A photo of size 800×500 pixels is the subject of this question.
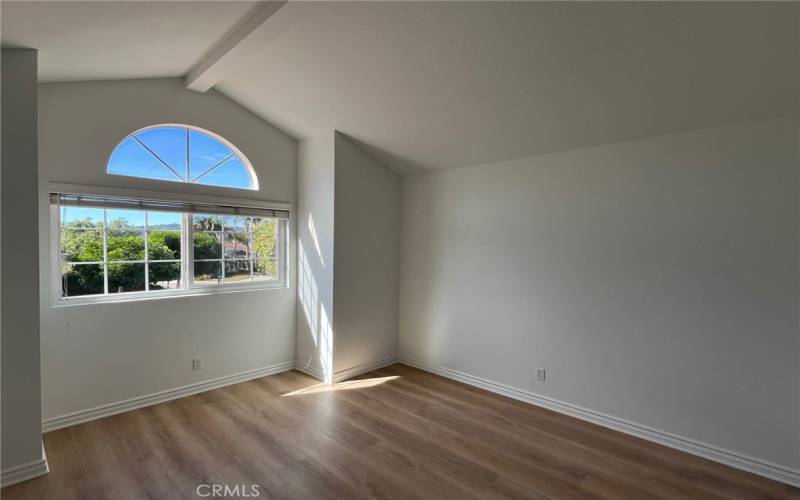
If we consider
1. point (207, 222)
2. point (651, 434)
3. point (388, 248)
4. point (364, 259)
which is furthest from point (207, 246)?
point (651, 434)

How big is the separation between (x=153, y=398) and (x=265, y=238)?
5.67 ft

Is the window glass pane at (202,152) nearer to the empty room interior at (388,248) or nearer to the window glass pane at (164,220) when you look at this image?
the empty room interior at (388,248)

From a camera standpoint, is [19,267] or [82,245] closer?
[19,267]

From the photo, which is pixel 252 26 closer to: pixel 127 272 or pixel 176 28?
pixel 176 28

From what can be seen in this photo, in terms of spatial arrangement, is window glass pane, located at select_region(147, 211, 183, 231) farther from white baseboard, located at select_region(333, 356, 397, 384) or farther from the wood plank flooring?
white baseboard, located at select_region(333, 356, 397, 384)

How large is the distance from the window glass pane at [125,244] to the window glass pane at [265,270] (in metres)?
1.03

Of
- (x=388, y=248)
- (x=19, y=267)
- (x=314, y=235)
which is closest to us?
(x=19, y=267)

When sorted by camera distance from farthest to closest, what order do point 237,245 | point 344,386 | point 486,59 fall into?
1. point 237,245
2. point 344,386
3. point 486,59

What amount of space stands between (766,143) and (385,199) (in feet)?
10.1

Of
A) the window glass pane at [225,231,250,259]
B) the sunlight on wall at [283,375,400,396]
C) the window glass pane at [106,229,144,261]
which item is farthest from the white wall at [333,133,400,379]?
the window glass pane at [106,229,144,261]

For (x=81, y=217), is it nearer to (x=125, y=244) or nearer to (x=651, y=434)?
(x=125, y=244)

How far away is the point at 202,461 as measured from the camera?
8.11 ft

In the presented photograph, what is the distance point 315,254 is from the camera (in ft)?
13.1

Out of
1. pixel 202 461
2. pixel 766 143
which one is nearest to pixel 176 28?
pixel 202 461
